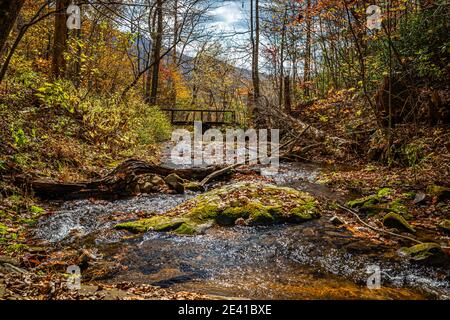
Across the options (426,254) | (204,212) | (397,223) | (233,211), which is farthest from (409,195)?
(204,212)

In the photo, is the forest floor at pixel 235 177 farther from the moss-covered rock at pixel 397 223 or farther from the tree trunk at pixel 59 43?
the tree trunk at pixel 59 43

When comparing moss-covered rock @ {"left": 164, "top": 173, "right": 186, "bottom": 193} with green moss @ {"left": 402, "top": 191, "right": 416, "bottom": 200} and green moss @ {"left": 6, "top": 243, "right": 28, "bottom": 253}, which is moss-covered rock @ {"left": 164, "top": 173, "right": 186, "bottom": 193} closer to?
green moss @ {"left": 6, "top": 243, "right": 28, "bottom": 253}

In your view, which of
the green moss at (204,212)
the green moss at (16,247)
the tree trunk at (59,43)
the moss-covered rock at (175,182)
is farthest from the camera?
the tree trunk at (59,43)

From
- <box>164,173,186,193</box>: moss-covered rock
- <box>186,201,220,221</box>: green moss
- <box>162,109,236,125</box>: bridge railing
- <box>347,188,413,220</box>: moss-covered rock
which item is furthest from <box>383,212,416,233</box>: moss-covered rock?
<box>162,109,236,125</box>: bridge railing

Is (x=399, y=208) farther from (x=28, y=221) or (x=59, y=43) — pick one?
(x=59, y=43)

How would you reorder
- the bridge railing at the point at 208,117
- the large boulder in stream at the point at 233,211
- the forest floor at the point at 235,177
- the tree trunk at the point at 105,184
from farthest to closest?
the bridge railing at the point at 208,117
the tree trunk at the point at 105,184
the large boulder in stream at the point at 233,211
the forest floor at the point at 235,177

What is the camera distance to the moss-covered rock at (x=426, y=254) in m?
4.00

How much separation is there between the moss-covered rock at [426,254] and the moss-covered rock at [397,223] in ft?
2.66

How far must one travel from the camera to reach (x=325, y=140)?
11992 millimetres

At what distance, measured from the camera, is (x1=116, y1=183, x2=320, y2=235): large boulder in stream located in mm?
5352

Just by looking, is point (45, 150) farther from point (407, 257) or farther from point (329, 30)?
point (329, 30)

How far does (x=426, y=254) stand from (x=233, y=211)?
120 inches

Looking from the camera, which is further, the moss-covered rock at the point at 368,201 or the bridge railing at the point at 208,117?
the bridge railing at the point at 208,117

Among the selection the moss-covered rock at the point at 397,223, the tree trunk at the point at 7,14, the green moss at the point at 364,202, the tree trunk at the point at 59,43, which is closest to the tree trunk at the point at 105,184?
the tree trunk at the point at 7,14
